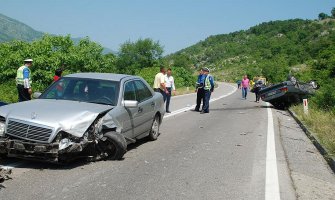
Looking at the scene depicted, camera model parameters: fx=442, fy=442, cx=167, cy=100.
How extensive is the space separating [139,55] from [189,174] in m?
107

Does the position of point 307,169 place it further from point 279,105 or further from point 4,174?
point 279,105

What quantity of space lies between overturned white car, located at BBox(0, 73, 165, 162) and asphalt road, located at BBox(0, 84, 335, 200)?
0.28 m

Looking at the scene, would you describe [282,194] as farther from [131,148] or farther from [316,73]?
[316,73]

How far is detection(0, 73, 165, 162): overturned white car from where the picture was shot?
20.6 ft

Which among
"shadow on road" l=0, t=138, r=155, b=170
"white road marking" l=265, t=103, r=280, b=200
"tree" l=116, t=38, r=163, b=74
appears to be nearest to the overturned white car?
"shadow on road" l=0, t=138, r=155, b=170

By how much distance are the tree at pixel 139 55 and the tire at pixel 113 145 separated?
103 meters

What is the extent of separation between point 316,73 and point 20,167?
1554 inches

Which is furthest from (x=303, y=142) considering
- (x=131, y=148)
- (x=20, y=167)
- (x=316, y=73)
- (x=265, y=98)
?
(x=316, y=73)

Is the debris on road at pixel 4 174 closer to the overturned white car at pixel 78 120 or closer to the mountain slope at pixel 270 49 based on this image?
the overturned white car at pixel 78 120

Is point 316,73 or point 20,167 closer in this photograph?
point 20,167

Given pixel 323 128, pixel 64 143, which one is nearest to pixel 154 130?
pixel 64 143

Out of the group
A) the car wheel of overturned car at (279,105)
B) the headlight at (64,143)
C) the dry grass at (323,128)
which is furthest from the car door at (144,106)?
the car wheel of overturned car at (279,105)

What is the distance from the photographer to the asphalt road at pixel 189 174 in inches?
221

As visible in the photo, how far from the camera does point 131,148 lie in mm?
8875
